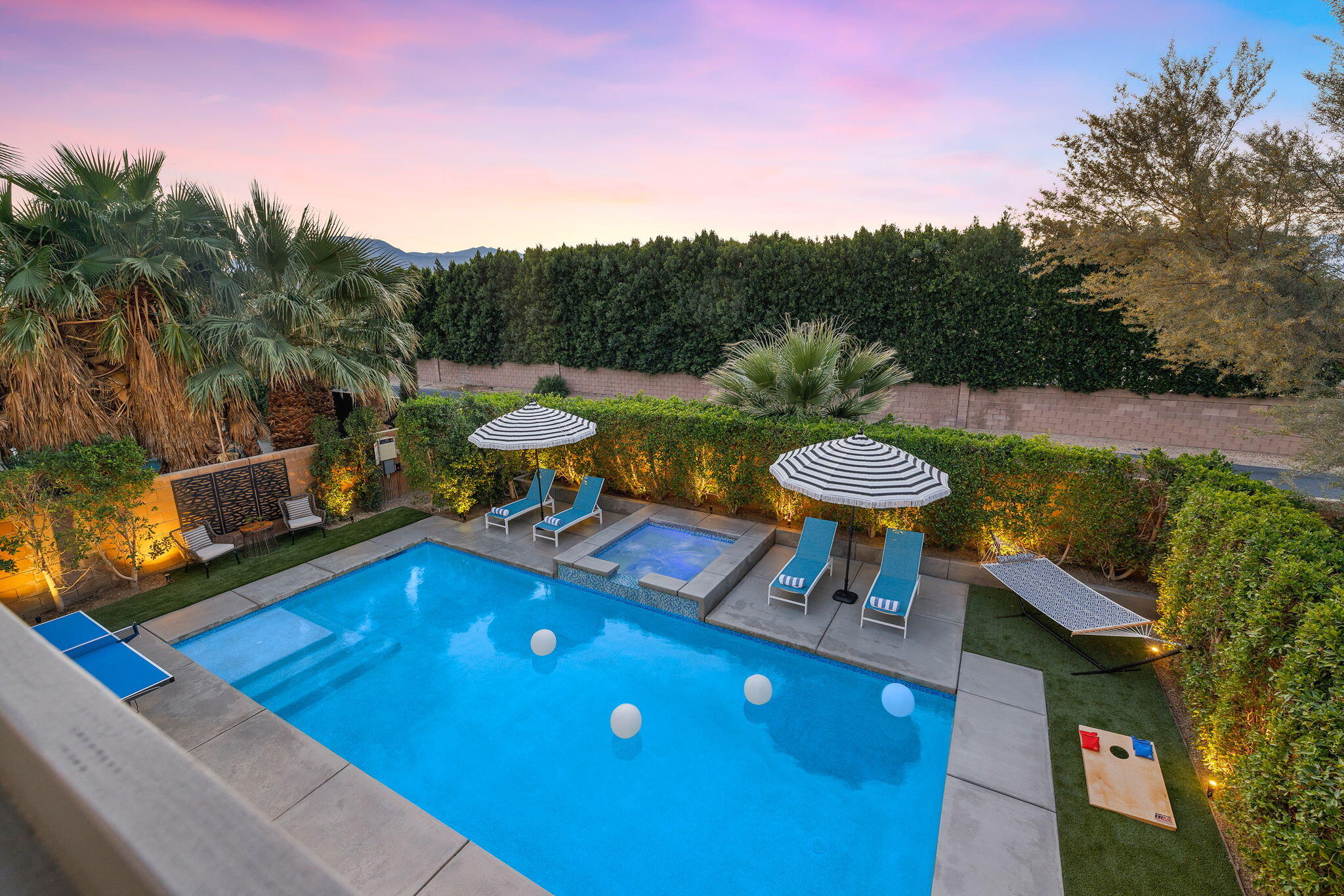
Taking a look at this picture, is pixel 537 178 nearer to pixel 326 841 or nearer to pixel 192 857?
pixel 326 841

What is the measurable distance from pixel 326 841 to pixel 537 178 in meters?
21.4

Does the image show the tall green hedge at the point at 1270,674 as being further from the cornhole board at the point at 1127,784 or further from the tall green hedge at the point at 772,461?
the tall green hedge at the point at 772,461

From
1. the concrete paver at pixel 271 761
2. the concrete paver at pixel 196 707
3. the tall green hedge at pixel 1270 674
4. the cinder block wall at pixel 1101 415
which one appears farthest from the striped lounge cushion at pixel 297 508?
the cinder block wall at pixel 1101 415

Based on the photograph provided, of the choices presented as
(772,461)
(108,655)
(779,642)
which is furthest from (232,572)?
(772,461)

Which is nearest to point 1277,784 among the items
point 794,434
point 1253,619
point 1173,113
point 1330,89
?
point 1253,619

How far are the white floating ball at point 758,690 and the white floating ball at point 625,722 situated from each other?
1318 millimetres

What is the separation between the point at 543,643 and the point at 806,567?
13.2 feet

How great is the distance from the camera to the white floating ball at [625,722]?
19.8ft

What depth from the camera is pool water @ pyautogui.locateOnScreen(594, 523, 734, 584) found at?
9.30 metres

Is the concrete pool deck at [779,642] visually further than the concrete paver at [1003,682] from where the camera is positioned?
No

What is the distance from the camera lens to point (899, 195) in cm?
1917

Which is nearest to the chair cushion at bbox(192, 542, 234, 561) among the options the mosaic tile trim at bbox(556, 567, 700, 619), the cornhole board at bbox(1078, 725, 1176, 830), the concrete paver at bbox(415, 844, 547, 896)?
the mosaic tile trim at bbox(556, 567, 700, 619)

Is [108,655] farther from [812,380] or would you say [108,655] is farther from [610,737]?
[812,380]

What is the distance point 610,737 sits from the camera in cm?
615
